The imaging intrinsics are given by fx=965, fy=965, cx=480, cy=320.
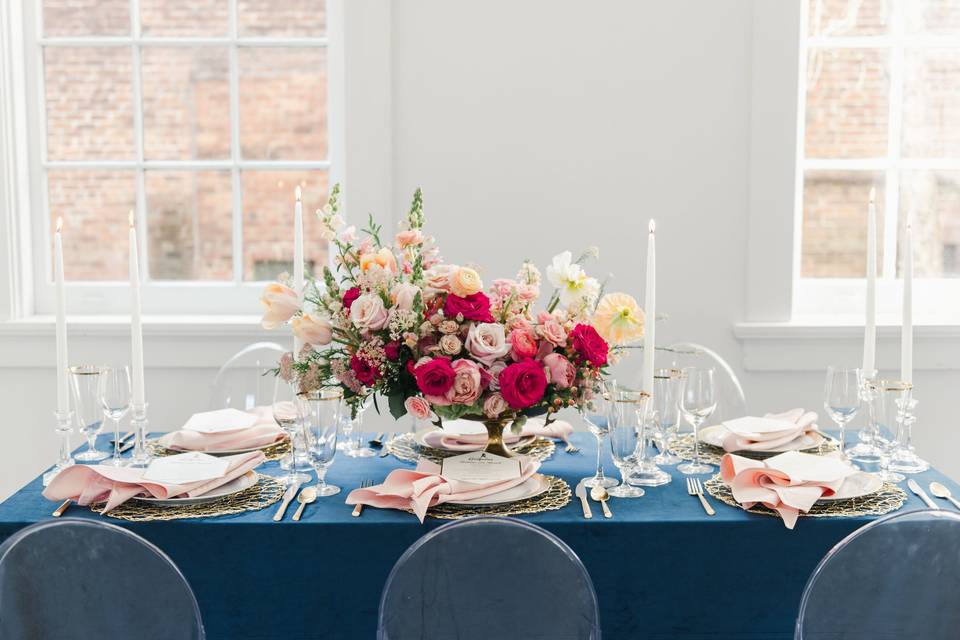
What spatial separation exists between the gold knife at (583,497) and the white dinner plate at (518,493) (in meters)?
0.06

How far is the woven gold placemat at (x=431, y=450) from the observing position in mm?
1968

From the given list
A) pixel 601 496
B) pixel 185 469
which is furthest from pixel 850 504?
pixel 185 469

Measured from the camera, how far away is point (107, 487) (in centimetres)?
168

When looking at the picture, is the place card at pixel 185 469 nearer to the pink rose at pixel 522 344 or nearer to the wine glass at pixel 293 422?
the wine glass at pixel 293 422

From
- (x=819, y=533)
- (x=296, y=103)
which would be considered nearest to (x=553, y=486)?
(x=819, y=533)

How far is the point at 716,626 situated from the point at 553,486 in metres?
0.37

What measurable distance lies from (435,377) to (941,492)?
3.11 feet

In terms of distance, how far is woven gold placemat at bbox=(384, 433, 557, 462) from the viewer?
77.5 inches

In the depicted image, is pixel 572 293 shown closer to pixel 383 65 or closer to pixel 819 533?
pixel 819 533

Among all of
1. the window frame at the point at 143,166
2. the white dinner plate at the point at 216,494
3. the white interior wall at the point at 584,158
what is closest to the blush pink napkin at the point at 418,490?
the white dinner plate at the point at 216,494

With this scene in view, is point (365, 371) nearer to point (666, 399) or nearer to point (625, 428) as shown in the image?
point (625, 428)

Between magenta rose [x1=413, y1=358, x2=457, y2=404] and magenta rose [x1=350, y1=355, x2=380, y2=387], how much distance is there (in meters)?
0.08

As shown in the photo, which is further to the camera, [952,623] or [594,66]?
[594,66]

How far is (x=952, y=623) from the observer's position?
3.99 ft
